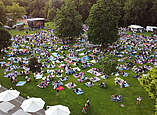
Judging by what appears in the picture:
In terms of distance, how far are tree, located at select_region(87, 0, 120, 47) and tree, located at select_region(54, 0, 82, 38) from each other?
20.6ft

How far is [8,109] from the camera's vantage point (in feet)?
49.9

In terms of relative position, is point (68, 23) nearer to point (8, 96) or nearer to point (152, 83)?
point (8, 96)

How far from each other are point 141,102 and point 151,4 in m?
41.7

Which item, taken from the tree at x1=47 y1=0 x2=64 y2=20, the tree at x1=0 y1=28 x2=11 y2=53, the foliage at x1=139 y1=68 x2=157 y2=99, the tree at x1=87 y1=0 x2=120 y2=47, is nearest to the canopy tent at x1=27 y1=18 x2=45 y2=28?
the tree at x1=47 y1=0 x2=64 y2=20

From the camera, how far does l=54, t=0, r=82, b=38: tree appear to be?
35688 mm

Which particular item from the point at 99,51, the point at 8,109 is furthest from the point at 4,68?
the point at 99,51

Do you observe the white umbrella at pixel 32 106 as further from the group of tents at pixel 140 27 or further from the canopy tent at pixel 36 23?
the canopy tent at pixel 36 23

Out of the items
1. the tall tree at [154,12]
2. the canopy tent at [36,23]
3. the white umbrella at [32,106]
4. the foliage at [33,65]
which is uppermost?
the tall tree at [154,12]

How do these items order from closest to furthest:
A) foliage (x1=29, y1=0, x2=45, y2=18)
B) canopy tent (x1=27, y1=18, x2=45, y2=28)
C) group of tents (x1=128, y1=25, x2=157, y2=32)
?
group of tents (x1=128, y1=25, x2=157, y2=32)
canopy tent (x1=27, y1=18, x2=45, y2=28)
foliage (x1=29, y1=0, x2=45, y2=18)

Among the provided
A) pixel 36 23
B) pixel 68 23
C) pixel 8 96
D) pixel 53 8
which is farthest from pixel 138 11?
pixel 8 96

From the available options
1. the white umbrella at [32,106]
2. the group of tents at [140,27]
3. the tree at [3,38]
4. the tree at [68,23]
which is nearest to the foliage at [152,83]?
the white umbrella at [32,106]

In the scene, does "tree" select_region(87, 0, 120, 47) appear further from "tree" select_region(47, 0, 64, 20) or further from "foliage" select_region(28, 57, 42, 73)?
"tree" select_region(47, 0, 64, 20)

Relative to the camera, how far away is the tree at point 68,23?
35.7 meters

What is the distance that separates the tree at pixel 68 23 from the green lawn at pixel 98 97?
55.4 feet
